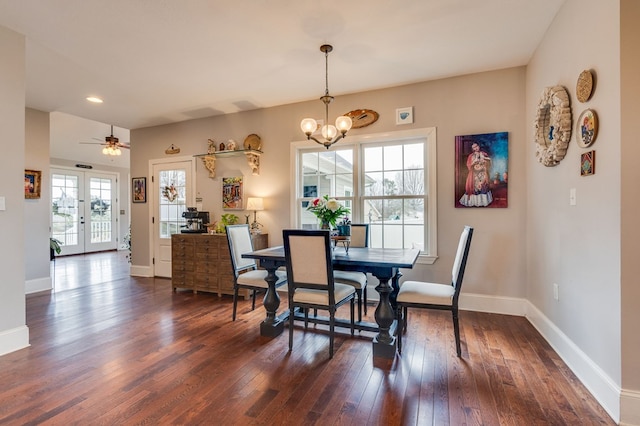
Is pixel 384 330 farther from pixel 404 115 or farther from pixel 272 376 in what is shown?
pixel 404 115

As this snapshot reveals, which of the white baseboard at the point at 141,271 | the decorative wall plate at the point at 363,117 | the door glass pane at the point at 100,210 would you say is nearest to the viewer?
the decorative wall plate at the point at 363,117

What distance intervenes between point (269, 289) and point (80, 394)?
1.48 m

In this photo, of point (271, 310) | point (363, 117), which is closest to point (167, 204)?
point (271, 310)

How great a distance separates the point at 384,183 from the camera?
4.07 m

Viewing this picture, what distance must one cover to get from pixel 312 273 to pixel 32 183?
469cm

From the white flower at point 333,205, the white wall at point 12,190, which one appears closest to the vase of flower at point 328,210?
the white flower at point 333,205

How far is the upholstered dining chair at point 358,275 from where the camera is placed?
3004mm

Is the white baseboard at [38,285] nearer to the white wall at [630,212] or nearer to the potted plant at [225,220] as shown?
the potted plant at [225,220]

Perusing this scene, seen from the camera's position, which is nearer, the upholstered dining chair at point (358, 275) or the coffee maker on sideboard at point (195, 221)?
the upholstered dining chair at point (358, 275)

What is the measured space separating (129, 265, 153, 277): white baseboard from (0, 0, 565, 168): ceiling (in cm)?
283

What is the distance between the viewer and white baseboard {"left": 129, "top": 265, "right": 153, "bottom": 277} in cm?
556

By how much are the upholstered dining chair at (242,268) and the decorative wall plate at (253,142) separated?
1.53 metres

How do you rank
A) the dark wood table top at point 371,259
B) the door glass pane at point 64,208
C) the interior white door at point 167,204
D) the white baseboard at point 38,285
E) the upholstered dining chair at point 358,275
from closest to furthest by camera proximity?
the dark wood table top at point 371,259, the upholstered dining chair at point 358,275, the white baseboard at point 38,285, the interior white door at point 167,204, the door glass pane at point 64,208

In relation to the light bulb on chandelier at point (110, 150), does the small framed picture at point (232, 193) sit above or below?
below
